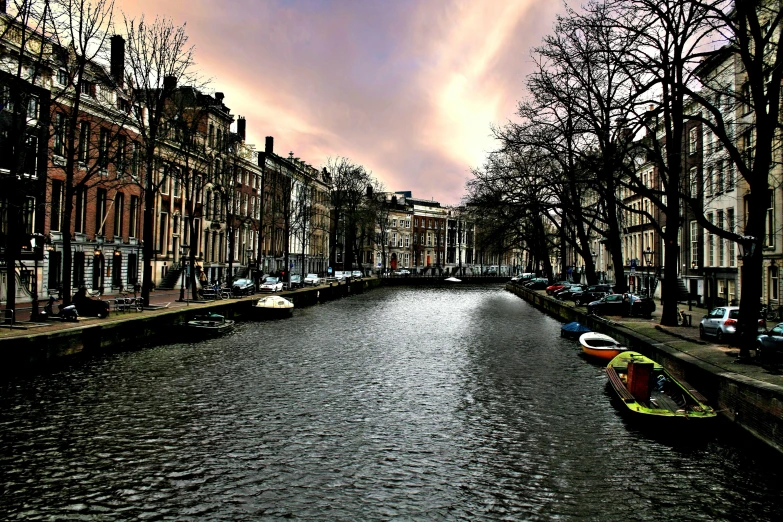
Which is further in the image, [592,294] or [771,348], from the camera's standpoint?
[592,294]

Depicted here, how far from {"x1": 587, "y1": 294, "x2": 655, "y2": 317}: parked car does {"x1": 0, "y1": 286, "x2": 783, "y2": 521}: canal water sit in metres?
14.8

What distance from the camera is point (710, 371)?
703 inches

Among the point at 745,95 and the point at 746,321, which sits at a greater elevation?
the point at 745,95

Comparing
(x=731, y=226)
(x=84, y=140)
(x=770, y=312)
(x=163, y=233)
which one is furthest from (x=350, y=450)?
(x=163, y=233)

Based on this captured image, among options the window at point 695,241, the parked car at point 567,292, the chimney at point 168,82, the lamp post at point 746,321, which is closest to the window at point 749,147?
the lamp post at point 746,321

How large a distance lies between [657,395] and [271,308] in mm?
33322

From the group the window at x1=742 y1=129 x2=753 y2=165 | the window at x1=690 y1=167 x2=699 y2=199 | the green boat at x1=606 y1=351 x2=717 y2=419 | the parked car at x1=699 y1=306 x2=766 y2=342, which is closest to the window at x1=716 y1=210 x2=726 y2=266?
the window at x1=690 y1=167 x2=699 y2=199

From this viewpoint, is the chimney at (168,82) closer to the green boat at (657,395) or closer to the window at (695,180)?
the window at (695,180)

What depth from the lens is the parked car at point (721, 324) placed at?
2523cm

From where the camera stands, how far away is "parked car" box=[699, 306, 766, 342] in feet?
82.8

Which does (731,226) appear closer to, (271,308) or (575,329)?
(575,329)

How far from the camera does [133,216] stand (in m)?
53.6

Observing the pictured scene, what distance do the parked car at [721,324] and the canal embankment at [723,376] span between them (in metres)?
0.71

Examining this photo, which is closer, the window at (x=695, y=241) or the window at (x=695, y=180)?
the window at (x=695, y=180)
